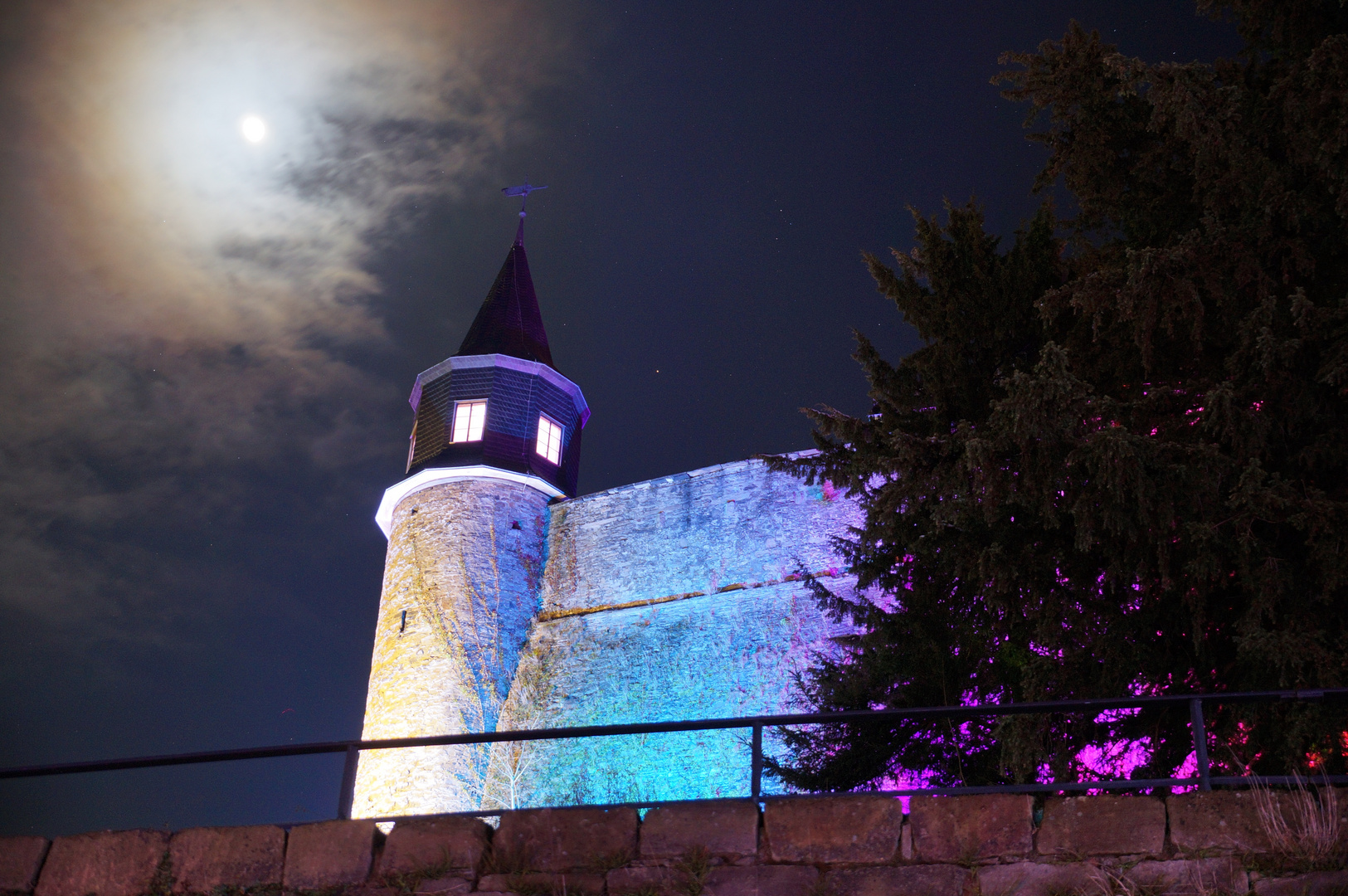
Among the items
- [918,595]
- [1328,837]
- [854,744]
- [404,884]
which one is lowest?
[404,884]

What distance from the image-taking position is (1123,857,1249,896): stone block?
4.58 m

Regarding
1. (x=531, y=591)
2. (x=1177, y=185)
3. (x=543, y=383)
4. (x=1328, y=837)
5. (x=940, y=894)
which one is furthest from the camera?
(x=543, y=383)

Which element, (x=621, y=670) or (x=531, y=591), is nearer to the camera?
(x=621, y=670)

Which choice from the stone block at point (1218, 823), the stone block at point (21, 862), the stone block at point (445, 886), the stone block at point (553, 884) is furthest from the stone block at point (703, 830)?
the stone block at point (21, 862)

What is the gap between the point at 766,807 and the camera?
5.24 m

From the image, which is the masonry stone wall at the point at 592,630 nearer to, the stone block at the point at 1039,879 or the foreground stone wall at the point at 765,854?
the foreground stone wall at the point at 765,854

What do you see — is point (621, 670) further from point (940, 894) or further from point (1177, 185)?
point (940, 894)

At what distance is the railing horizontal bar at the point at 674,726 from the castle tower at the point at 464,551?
11.9m

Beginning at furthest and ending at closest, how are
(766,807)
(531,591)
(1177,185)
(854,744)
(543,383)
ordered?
(543,383)
(531,591)
(854,744)
(1177,185)
(766,807)

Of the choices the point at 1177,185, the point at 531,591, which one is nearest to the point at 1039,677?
the point at 1177,185

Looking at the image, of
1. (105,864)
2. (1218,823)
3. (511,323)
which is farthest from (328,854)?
(511,323)

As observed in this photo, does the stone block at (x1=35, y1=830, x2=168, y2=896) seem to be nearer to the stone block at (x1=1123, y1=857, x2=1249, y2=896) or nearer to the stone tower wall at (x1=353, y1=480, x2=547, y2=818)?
the stone block at (x1=1123, y1=857, x2=1249, y2=896)

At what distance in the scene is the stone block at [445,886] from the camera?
17.4 feet

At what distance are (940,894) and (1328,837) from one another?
1554 mm
